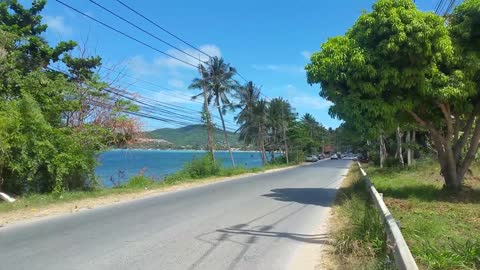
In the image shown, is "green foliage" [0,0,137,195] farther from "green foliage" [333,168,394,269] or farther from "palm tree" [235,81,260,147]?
"palm tree" [235,81,260,147]

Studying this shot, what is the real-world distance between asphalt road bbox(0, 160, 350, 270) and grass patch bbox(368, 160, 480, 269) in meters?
1.99

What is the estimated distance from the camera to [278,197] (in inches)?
731

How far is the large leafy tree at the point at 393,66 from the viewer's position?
14352 mm

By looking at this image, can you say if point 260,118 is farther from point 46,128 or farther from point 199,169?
point 46,128

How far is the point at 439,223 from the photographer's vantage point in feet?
32.3

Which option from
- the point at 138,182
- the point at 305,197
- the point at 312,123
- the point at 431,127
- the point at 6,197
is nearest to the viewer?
the point at 6,197

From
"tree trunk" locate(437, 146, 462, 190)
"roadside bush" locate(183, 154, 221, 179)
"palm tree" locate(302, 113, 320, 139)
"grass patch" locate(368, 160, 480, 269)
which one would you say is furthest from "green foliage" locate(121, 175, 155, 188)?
"palm tree" locate(302, 113, 320, 139)

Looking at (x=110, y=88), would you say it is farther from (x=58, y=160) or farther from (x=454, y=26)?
(x=454, y=26)

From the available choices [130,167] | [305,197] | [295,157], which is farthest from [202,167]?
[130,167]

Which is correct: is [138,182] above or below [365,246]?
above

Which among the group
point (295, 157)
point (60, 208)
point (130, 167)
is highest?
point (295, 157)

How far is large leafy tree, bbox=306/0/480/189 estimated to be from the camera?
47.1 ft

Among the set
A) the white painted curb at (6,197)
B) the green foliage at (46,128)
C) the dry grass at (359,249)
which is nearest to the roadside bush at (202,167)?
the green foliage at (46,128)

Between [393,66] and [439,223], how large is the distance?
6397mm
